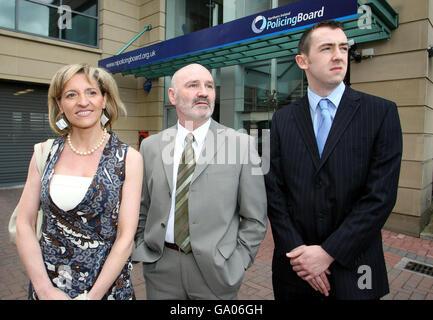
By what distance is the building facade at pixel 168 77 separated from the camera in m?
5.87

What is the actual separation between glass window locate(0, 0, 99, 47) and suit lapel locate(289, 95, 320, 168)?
11.2m

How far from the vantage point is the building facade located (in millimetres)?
5871

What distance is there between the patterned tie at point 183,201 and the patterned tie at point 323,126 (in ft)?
2.55

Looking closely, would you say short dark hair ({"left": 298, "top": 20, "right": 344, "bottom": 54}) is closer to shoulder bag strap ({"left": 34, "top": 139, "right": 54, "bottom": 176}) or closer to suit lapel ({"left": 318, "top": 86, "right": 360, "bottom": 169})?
suit lapel ({"left": 318, "top": 86, "right": 360, "bottom": 169})

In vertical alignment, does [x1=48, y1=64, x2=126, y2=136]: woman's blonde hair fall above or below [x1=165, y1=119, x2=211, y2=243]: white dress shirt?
above

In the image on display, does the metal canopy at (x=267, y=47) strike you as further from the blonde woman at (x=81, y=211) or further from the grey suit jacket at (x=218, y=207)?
the blonde woman at (x=81, y=211)

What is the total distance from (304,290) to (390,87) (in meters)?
5.51

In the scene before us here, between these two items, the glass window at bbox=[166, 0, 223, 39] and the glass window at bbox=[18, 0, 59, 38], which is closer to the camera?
the glass window at bbox=[18, 0, 59, 38]

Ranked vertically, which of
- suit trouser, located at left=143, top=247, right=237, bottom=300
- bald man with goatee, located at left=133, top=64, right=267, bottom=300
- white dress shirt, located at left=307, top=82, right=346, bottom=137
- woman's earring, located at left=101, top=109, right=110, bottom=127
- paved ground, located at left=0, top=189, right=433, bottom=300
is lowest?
paved ground, located at left=0, top=189, right=433, bottom=300

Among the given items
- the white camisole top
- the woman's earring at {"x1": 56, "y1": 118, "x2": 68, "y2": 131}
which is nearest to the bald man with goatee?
the white camisole top

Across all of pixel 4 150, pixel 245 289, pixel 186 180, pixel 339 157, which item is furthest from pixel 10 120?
pixel 339 157

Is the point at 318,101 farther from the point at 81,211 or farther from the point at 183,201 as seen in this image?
the point at 81,211

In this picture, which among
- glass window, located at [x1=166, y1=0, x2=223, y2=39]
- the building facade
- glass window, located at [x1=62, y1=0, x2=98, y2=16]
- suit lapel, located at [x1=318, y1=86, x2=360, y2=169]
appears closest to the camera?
suit lapel, located at [x1=318, y1=86, x2=360, y2=169]

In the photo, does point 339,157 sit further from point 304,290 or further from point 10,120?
point 10,120
